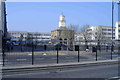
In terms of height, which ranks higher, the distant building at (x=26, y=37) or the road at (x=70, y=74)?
the distant building at (x=26, y=37)

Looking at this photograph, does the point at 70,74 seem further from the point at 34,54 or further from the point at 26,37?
the point at 26,37

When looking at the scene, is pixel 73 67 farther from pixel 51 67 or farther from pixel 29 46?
pixel 29 46

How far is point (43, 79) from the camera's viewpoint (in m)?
8.79

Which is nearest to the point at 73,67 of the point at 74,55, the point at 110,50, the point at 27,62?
the point at 27,62

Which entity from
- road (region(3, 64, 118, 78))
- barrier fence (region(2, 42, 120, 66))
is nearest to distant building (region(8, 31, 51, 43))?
barrier fence (region(2, 42, 120, 66))

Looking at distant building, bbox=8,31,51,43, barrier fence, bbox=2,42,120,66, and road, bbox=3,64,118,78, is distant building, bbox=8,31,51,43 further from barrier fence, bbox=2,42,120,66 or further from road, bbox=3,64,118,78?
road, bbox=3,64,118,78

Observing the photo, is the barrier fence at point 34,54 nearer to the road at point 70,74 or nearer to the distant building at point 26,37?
the distant building at point 26,37

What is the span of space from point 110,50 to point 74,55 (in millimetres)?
4779

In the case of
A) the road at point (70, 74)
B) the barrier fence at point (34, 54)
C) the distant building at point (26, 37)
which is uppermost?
the distant building at point (26, 37)

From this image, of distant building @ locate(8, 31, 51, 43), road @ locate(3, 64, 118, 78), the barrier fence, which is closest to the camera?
road @ locate(3, 64, 118, 78)

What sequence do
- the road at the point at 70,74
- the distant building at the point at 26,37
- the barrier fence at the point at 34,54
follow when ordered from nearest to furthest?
1. the road at the point at 70,74
2. the barrier fence at the point at 34,54
3. the distant building at the point at 26,37

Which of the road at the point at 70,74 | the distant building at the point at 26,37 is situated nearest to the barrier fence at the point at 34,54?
the distant building at the point at 26,37

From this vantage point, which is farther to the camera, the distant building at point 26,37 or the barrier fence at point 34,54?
the distant building at point 26,37

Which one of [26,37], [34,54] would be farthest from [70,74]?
[26,37]
